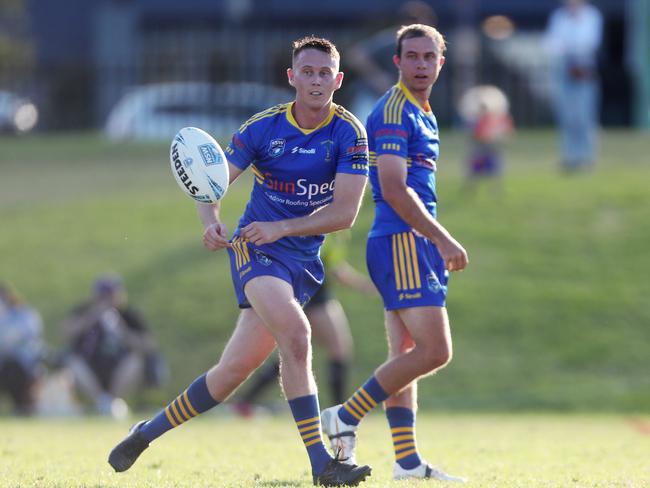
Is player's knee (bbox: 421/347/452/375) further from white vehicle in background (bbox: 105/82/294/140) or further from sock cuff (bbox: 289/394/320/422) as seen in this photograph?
white vehicle in background (bbox: 105/82/294/140)

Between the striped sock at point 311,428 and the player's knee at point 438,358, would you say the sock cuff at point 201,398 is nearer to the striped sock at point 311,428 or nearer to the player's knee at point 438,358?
the striped sock at point 311,428

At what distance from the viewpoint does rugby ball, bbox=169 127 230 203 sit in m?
6.94

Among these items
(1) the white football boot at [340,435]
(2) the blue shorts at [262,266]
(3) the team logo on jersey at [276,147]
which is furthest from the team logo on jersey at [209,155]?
(1) the white football boot at [340,435]

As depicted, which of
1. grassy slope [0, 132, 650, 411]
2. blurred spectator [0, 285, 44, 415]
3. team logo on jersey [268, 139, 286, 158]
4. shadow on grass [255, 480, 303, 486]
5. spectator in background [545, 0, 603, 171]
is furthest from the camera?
spectator in background [545, 0, 603, 171]

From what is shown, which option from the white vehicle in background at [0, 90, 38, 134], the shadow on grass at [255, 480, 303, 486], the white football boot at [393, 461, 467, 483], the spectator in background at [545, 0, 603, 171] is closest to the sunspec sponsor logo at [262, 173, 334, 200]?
the shadow on grass at [255, 480, 303, 486]

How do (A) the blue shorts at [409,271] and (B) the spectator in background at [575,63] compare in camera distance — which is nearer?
(A) the blue shorts at [409,271]

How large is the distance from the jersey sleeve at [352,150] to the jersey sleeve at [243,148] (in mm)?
461

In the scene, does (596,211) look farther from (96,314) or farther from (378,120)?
(378,120)

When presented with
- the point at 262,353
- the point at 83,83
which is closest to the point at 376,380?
the point at 262,353

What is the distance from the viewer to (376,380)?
755 cm

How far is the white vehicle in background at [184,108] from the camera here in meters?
29.7

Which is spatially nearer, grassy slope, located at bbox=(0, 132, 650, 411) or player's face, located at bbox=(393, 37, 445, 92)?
player's face, located at bbox=(393, 37, 445, 92)

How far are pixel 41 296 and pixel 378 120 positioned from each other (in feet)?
40.5

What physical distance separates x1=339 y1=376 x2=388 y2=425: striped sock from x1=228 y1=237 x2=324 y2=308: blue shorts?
2.30 feet
